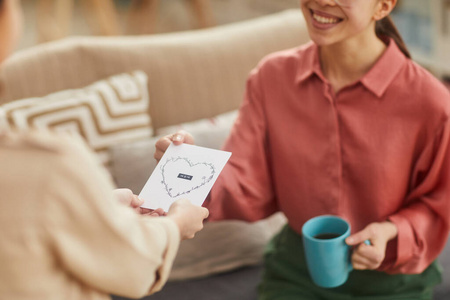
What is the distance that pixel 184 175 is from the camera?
1.07m

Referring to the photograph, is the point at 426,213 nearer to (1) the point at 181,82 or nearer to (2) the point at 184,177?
(2) the point at 184,177

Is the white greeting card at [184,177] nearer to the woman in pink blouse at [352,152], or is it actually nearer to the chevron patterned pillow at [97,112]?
the woman in pink blouse at [352,152]

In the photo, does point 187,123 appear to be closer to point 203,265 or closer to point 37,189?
point 203,265

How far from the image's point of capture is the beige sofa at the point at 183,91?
1.73m

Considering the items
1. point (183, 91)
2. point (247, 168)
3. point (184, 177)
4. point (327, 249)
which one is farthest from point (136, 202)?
point (183, 91)

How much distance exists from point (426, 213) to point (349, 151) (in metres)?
0.22

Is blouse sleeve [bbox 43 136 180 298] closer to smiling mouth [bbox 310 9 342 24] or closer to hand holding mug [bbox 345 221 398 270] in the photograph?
hand holding mug [bbox 345 221 398 270]

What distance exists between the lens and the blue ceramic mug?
1.21 meters

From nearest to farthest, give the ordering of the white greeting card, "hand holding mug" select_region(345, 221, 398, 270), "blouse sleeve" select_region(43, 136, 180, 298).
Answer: "blouse sleeve" select_region(43, 136, 180, 298)
the white greeting card
"hand holding mug" select_region(345, 221, 398, 270)

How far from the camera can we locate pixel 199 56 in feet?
6.57

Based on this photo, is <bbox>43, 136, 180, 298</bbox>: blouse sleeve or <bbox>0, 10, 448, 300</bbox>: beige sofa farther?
<bbox>0, 10, 448, 300</bbox>: beige sofa

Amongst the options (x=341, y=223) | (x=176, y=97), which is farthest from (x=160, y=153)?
(x=176, y=97)

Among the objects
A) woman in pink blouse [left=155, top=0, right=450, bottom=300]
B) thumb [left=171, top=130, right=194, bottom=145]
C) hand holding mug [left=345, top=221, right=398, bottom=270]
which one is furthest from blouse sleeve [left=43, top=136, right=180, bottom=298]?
hand holding mug [left=345, top=221, right=398, bottom=270]

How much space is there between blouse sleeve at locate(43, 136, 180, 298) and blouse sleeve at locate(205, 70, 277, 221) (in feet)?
2.11
